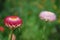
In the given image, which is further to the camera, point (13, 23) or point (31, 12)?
point (31, 12)

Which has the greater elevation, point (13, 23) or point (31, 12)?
point (31, 12)

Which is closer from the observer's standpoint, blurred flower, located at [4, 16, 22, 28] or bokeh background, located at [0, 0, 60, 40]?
blurred flower, located at [4, 16, 22, 28]

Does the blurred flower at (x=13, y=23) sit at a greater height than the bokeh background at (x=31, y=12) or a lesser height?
lesser

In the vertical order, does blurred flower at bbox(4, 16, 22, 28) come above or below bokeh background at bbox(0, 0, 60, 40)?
below

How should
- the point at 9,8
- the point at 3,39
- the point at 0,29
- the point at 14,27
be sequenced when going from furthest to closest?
the point at 9,8
the point at 0,29
the point at 3,39
the point at 14,27

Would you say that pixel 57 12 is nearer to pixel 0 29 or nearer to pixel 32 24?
pixel 32 24

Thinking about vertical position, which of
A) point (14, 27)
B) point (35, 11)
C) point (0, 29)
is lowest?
point (14, 27)

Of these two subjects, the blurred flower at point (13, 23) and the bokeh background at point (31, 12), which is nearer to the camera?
the blurred flower at point (13, 23)

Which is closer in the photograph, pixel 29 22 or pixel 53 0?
pixel 29 22

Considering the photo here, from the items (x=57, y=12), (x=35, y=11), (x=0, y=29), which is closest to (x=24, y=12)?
(x=35, y=11)

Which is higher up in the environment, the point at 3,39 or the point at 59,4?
the point at 59,4

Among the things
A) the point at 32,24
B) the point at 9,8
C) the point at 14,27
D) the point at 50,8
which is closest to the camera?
the point at 14,27
